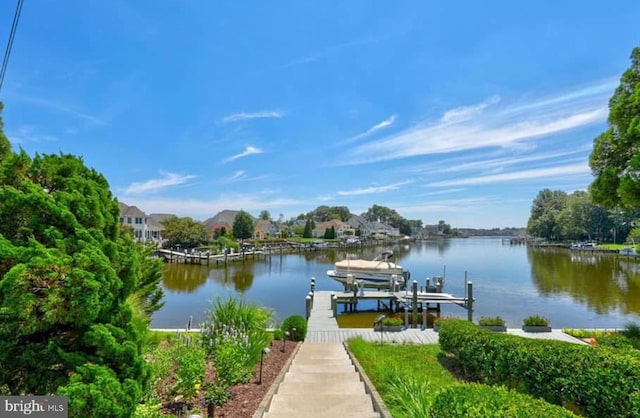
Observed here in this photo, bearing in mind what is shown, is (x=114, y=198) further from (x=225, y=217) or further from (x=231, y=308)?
(x=225, y=217)

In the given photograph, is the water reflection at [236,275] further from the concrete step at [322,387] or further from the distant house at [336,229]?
the distant house at [336,229]

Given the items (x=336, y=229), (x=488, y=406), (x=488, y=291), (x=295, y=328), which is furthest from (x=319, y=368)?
(x=336, y=229)

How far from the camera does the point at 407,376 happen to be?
510cm

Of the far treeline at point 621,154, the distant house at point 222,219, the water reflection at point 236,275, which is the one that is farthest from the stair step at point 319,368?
the distant house at point 222,219

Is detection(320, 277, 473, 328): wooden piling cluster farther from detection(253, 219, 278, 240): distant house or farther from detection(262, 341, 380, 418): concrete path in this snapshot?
detection(253, 219, 278, 240): distant house

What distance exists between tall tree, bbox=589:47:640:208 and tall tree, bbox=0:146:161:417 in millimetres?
10188

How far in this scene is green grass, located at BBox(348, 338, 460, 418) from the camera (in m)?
4.16

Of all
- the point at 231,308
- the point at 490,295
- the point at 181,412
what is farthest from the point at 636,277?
the point at 181,412

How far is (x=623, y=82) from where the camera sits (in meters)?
9.09

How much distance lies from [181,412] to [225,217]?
77.7m

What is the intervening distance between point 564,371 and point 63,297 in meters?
5.81

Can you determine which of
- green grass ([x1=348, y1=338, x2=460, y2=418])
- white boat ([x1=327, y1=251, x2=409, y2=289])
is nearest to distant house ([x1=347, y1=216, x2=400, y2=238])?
white boat ([x1=327, y1=251, x2=409, y2=289])

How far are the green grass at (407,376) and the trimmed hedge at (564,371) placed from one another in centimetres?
80

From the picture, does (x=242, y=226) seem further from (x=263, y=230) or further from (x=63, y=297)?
(x=63, y=297)
